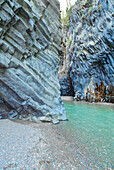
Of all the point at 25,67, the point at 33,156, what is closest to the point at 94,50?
the point at 25,67

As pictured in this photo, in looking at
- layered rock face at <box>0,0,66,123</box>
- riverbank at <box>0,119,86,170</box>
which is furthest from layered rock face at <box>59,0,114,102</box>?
riverbank at <box>0,119,86,170</box>

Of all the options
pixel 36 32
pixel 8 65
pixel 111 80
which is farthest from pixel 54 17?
pixel 111 80

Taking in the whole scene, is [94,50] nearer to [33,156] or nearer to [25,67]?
[25,67]

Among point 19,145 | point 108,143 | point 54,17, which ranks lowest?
point 108,143

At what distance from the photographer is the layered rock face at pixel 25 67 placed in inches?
321

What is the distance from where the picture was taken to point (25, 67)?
8922 mm

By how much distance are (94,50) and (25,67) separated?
916 inches

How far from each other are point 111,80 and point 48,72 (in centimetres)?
2006

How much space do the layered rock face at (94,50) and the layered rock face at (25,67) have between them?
63.2 ft

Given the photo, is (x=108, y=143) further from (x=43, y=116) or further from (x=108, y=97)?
(x=108, y=97)

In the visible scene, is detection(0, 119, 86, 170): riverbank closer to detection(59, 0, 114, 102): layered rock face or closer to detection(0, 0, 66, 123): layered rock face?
detection(0, 0, 66, 123): layered rock face

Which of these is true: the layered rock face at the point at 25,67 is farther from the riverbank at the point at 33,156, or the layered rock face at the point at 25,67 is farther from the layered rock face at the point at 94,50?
the layered rock face at the point at 94,50

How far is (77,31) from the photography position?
103ft

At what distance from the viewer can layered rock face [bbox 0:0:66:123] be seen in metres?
8.16
